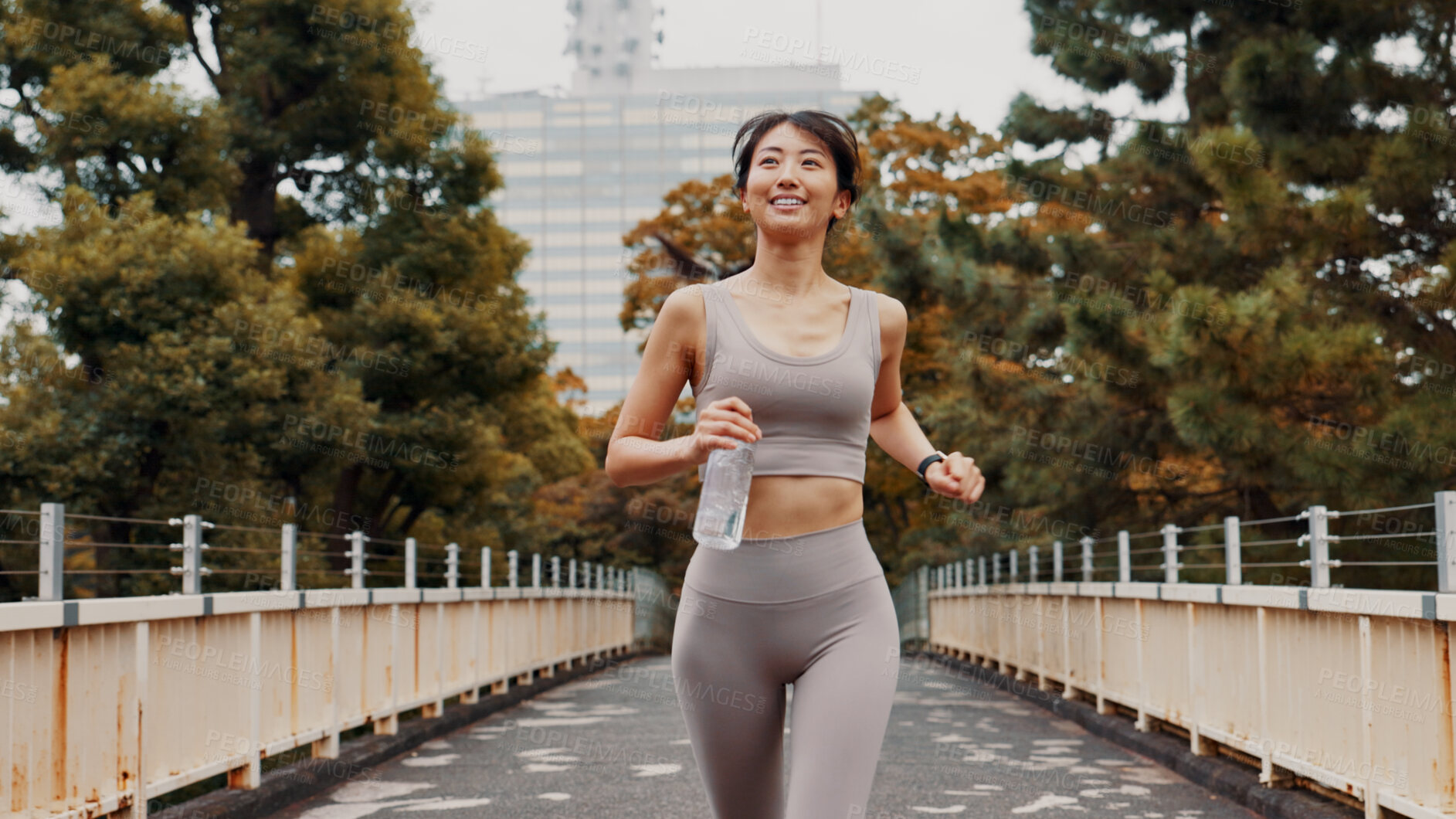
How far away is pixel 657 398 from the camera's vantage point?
9.17ft

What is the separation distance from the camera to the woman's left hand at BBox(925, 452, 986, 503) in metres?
2.68

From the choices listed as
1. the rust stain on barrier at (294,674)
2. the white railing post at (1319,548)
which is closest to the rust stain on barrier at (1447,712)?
the white railing post at (1319,548)

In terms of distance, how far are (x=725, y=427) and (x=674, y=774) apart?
6.71 meters

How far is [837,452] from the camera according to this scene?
276 cm

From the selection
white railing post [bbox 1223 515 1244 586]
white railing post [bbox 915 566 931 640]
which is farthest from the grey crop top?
white railing post [bbox 915 566 931 640]

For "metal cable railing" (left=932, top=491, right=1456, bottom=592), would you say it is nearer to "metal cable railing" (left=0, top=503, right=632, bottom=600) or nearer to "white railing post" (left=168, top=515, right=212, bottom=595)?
"metal cable railing" (left=0, top=503, right=632, bottom=600)

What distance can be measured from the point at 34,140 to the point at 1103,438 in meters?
14.5

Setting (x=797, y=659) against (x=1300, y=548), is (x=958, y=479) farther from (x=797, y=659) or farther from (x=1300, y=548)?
(x=1300, y=548)

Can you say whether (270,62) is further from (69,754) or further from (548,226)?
(548,226)

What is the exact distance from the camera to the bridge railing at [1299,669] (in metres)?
5.55

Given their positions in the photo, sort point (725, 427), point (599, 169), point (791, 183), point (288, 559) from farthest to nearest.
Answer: point (599, 169), point (288, 559), point (791, 183), point (725, 427)

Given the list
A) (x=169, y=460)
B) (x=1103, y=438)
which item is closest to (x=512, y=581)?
(x=169, y=460)

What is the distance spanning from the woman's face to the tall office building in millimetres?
122385

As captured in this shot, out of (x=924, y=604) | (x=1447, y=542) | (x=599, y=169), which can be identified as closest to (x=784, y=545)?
(x=1447, y=542)
